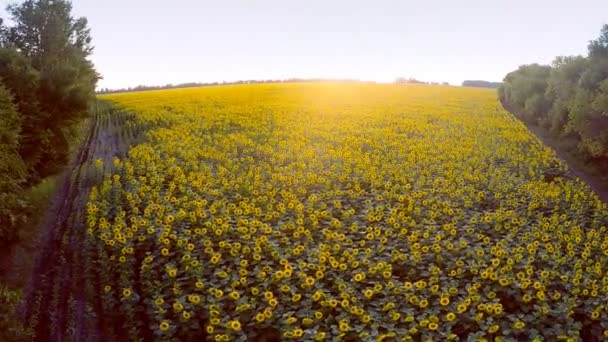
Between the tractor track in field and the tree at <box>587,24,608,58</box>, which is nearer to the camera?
the tractor track in field

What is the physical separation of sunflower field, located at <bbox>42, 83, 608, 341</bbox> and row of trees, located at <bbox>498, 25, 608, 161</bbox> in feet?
5.95

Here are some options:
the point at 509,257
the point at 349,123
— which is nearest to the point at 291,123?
the point at 349,123

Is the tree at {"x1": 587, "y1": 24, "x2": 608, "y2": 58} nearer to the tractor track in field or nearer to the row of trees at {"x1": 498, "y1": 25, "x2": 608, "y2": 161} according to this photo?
the row of trees at {"x1": 498, "y1": 25, "x2": 608, "y2": 161}

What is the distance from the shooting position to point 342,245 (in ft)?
34.4

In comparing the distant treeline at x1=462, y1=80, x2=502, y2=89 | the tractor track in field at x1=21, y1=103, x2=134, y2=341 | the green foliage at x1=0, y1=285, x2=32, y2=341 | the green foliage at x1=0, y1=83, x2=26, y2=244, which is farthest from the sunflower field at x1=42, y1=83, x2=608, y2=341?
the distant treeline at x1=462, y1=80, x2=502, y2=89

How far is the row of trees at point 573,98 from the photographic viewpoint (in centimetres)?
1902

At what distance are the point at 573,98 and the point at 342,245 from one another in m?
18.2

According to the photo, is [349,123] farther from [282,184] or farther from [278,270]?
[278,270]

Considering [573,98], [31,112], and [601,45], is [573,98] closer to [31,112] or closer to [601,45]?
[601,45]

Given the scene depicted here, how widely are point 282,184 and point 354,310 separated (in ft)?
25.8

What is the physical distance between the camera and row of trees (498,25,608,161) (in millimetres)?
19016

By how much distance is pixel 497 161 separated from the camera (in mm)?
20469

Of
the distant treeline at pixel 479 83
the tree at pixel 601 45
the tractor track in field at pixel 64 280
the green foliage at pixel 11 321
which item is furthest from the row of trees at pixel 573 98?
the distant treeline at pixel 479 83

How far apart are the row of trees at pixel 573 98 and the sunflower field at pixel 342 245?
1.81 meters
